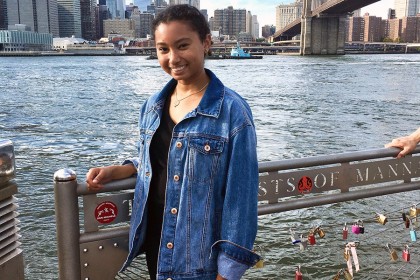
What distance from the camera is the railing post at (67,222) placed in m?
1.83

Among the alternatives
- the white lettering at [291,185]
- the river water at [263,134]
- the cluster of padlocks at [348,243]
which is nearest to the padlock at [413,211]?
the cluster of padlocks at [348,243]

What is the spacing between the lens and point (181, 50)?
1729 millimetres

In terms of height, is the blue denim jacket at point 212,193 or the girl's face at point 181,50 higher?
the girl's face at point 181,50

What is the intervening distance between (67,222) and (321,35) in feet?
279

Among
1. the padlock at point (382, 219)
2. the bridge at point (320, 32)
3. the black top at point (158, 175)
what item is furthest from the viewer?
the bridge at point (320, 32)

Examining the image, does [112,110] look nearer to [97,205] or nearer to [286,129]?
[286,129]

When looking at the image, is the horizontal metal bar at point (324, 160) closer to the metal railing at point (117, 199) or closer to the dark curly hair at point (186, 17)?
the metal railing at point (117, 199)

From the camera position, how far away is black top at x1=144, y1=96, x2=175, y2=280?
1781mm

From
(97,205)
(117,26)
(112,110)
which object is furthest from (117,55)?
(97,205)

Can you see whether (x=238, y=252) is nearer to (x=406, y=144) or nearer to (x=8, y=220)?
(x=8, y=220)

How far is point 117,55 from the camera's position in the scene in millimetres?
120500

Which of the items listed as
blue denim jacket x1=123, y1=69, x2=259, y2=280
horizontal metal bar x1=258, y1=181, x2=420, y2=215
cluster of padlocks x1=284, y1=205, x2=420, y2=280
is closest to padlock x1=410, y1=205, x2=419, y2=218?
cluster of padlocks x1=284, y1=205, x2=420, y2=280

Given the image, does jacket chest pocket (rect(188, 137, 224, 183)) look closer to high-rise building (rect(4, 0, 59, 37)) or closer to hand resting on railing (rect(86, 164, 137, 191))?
hand resting on railing (rect(86, 164, 137, 191))

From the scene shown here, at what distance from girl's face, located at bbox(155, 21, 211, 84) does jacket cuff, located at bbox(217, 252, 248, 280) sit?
624 millimetres
